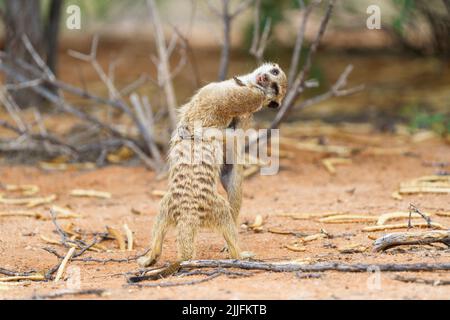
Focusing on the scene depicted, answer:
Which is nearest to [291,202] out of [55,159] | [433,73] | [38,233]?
[38,233]

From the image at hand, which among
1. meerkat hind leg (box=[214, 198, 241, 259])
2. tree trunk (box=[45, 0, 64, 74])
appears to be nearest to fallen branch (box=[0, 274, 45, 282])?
meerkat hind leg (box=[214, 198, 241, 259])

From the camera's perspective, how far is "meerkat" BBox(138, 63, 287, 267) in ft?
16.7

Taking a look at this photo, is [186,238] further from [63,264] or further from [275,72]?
[275,72]

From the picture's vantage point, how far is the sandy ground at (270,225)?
418cm

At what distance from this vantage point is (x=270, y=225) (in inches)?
250

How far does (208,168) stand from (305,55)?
766 centimetres

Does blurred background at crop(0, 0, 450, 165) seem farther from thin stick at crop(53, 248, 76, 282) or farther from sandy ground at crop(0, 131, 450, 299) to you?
thin stick at crop(53, 248, 76, 282)

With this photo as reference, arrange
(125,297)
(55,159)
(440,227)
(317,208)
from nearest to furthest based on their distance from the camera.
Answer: (125,297), (440,227), (317,208), (55,159)

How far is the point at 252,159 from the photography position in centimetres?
866

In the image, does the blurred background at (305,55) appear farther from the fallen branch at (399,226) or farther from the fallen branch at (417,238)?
the fallen branch at (417,238)

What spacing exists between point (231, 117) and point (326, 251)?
1.16 meters

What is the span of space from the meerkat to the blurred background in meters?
2.62

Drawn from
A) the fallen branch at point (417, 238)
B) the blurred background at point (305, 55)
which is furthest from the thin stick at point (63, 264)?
the blurred background at point (305, 55)

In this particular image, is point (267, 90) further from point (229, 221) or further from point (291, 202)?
point (291, 202)
